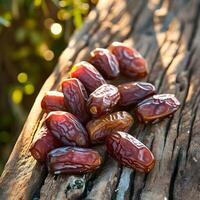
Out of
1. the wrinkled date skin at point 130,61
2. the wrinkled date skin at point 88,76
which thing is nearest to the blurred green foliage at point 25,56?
the wrinkled date skin at point 130,61

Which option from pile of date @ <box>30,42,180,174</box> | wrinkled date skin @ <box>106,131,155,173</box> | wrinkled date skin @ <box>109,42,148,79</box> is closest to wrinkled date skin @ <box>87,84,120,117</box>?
pile of date @ <box>30,42,180,174</box>

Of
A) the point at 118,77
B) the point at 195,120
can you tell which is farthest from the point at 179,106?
the point at 118,77

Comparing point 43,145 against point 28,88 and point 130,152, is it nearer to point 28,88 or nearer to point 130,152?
point 130,152

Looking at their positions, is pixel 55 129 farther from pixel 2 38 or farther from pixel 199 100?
pixel 2 38

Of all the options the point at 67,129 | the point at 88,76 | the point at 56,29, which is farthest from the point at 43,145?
the point at 56,29

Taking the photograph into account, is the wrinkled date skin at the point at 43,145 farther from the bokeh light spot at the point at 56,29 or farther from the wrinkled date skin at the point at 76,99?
the bokeh light spot at the point at 56,29
